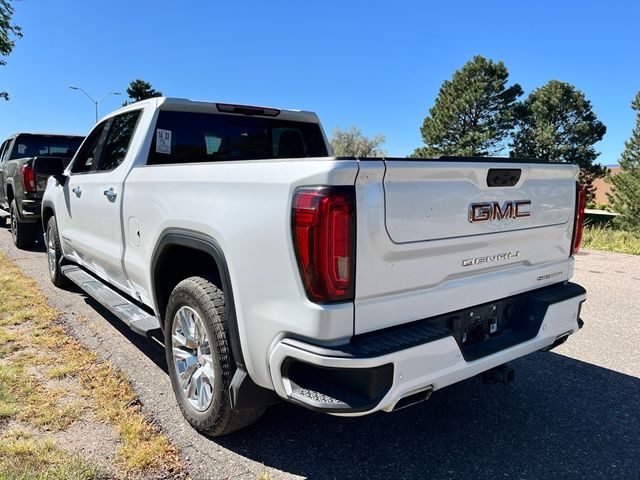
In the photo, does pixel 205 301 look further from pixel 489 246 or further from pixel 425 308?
pixel 489 246

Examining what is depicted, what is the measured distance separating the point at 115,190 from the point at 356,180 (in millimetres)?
2387

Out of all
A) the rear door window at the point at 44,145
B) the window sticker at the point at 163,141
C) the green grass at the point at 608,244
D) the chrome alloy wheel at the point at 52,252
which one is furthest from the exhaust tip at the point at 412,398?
the green grass at the point at 608,244

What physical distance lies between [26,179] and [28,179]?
30 millimetres

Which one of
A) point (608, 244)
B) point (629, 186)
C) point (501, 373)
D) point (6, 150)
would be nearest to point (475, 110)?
point (629, 186)

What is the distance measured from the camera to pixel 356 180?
203 cm

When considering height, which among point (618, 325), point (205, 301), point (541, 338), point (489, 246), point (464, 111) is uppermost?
point (464, 111)

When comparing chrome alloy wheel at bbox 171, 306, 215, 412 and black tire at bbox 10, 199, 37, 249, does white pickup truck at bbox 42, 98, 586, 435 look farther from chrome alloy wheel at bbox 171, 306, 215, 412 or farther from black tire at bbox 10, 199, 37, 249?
black tire at bbox 10, 199, 37, 249

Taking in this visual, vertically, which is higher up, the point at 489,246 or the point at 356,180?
the point at 356,180

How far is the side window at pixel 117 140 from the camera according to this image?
13.1 ft

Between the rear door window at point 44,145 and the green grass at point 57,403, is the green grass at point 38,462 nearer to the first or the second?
the green grass at point 57,403

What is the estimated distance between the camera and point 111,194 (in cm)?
378

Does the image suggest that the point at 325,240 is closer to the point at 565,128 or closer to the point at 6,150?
the point at 6,150

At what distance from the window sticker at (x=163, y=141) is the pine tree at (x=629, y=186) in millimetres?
23191

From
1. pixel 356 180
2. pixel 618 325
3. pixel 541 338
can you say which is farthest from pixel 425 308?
pixel 618 325
